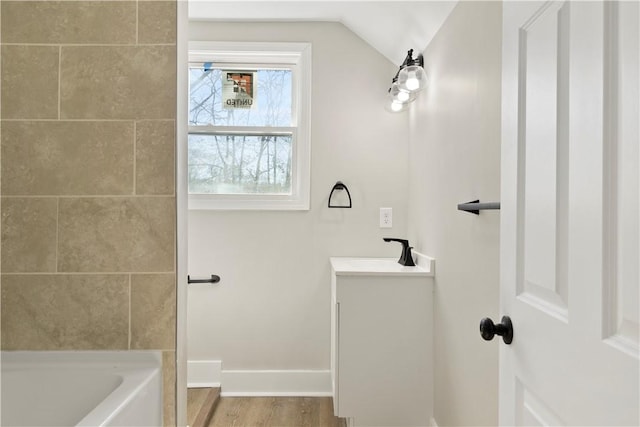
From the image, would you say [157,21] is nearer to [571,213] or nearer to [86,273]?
[86,273]

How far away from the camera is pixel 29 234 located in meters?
1.31

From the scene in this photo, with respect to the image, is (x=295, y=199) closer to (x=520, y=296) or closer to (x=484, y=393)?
(x=484, y=393)

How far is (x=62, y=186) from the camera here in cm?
132

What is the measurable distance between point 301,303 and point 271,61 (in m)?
1.58

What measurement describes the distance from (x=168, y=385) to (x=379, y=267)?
1.24m

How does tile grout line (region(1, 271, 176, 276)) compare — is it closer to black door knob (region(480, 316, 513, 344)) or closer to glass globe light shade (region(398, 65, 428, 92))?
black door knob (region(480, 316, 513, 344))

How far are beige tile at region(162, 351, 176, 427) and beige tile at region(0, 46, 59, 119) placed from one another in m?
0.83

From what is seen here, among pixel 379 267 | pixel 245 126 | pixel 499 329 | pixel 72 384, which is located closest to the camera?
pixel 499 329

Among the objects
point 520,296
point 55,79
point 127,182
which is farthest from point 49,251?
point 520,296

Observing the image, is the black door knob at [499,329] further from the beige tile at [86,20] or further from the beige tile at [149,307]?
the beige tile at [86,20]

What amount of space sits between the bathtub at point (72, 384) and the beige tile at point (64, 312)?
0.11 feet

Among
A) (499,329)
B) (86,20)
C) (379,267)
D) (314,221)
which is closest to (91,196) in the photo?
(86,20)

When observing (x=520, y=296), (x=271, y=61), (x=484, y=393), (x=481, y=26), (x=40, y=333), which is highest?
(x=271, y=61)

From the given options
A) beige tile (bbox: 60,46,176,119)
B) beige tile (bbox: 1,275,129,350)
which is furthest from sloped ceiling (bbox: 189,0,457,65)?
beige tile (bbox: 1,275,129,350)
